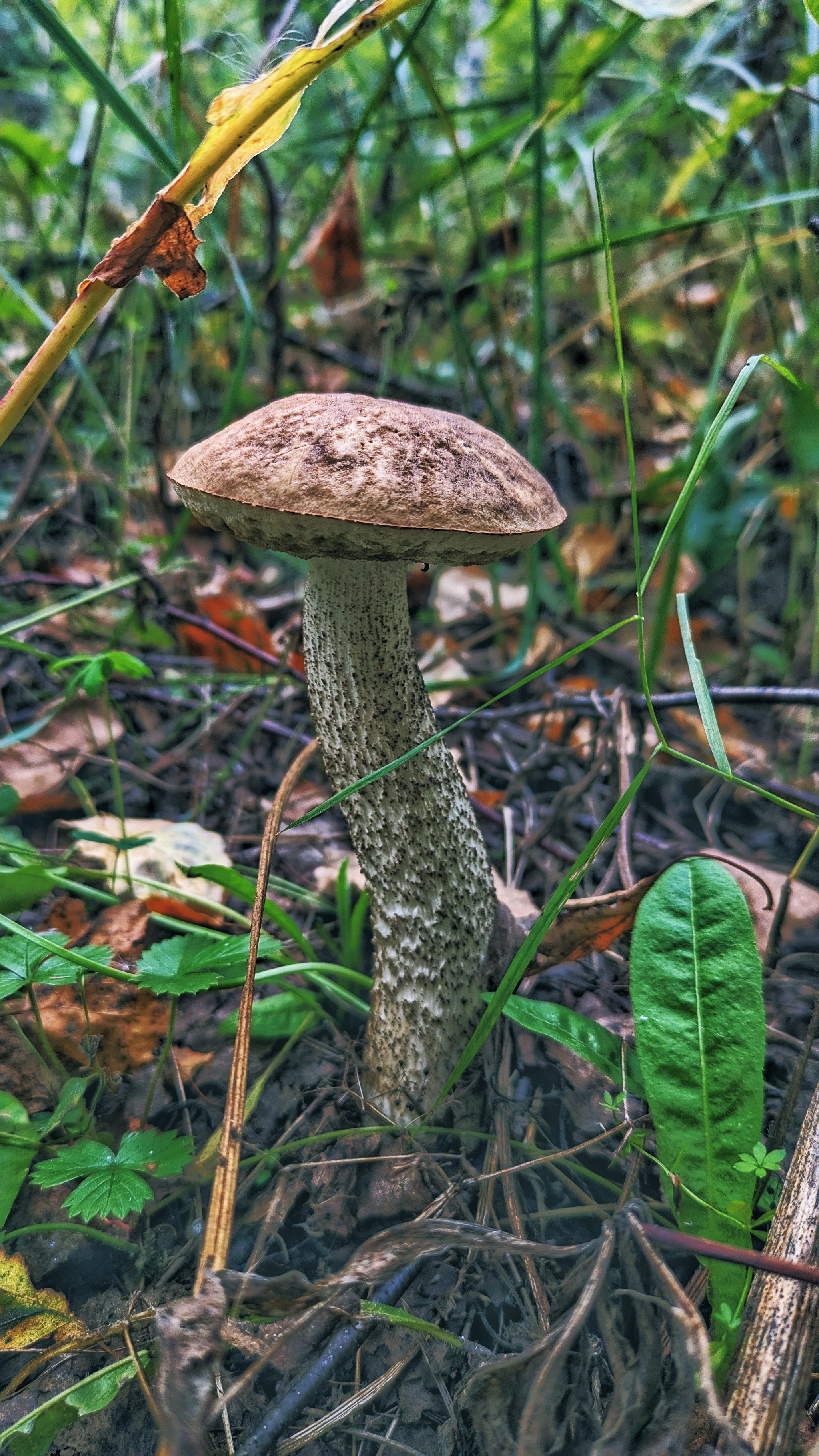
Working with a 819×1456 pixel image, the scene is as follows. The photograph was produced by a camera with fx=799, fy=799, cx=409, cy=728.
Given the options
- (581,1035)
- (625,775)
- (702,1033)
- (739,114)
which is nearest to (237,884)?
(581,1035)

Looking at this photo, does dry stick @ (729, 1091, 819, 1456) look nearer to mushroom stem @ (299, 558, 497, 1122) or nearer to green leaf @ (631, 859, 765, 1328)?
green leaf @ (631, 859, 765, 1328)

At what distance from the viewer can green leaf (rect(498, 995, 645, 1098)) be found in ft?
2.87

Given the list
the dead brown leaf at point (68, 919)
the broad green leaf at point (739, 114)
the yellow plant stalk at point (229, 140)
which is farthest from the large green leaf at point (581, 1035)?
the broad green leaf at point (739, 114)

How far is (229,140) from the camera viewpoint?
634mm

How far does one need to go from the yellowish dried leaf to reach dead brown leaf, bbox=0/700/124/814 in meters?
0.76

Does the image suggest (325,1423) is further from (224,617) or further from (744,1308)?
(224,617)

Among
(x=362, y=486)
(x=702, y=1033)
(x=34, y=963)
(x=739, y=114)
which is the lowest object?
(x=702, y=1033)

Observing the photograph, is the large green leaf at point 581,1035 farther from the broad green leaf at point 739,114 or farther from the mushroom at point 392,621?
the broad green leaf at point 739,114

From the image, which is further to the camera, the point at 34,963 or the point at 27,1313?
the point at 34,963

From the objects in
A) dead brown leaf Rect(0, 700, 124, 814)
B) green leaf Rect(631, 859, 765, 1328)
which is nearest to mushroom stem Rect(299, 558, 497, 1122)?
green leaf Rect(631, 859, 765, 1328)

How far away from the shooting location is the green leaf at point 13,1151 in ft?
2.75

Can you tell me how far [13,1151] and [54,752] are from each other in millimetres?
764

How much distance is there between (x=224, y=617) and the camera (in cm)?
178

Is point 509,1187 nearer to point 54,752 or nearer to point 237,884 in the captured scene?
point 237,884
